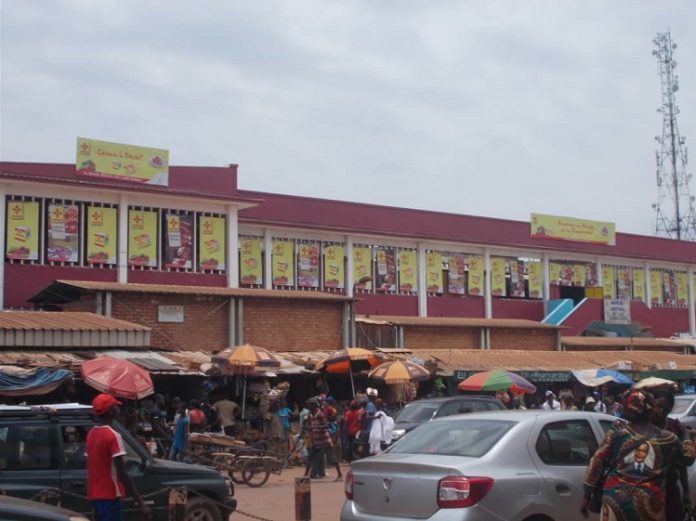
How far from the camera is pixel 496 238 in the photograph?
4019 centimetres

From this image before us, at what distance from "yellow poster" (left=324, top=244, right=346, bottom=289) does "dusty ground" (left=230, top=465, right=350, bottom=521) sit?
15.0 meters

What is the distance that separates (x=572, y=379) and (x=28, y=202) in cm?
Result: 1668

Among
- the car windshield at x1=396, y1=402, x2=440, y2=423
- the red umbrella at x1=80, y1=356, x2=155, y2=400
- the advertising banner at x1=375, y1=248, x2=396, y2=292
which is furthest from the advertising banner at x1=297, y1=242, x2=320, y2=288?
the red umbrella at x1=80, y1=356, x2=155, y2=400

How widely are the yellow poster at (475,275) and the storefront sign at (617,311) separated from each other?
7.25 metres

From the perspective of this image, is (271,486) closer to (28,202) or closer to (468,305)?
(28,202)

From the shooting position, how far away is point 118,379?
16.5m

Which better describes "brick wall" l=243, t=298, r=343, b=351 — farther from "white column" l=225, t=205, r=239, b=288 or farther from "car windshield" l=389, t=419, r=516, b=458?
"car windshield" l=389, t=419, r=516, b=458

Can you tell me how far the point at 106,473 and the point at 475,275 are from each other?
3182 cm

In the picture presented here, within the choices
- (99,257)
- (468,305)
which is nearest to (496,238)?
(468,305)

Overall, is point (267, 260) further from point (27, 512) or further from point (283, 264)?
point (27, 512)

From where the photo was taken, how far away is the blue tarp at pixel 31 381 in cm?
1667

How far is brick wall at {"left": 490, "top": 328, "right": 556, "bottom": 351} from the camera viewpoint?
31.1 metres

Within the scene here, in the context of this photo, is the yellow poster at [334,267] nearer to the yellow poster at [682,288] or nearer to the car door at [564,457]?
the yellow poster at [682,288]

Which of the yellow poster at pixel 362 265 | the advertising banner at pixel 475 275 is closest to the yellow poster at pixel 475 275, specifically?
the advertising banner at pixel 475 275
